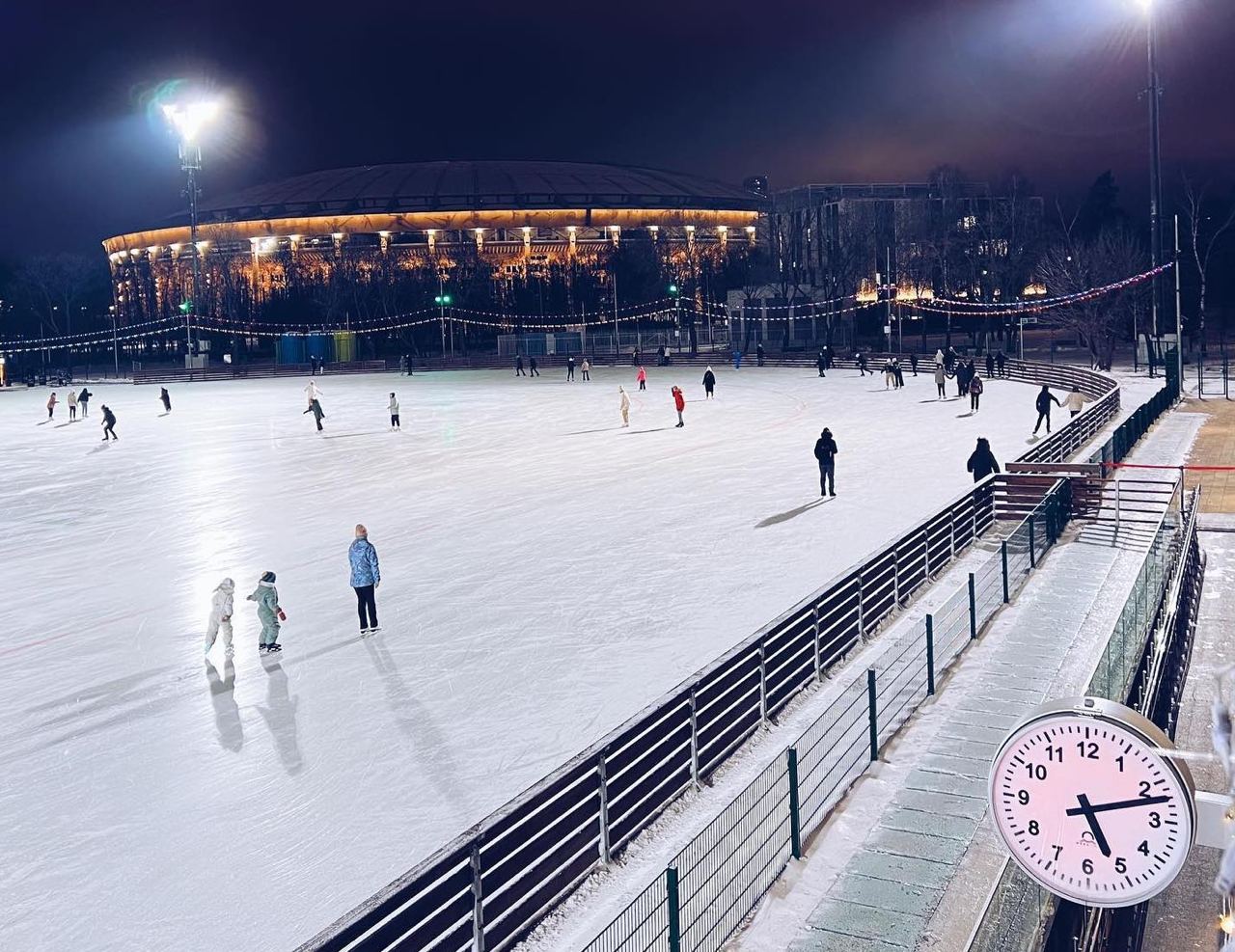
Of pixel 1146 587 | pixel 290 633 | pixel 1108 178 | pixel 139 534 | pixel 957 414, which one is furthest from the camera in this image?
pixel 1108 178

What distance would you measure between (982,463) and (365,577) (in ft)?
37.5

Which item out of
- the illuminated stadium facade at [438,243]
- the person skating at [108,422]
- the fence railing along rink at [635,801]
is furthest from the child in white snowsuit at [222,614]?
the illuminated stadium facade at [438,243]

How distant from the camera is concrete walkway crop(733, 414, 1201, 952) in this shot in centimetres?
724

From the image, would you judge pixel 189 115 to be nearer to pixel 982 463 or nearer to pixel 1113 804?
pixel 982 463

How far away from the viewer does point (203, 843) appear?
28.4ft

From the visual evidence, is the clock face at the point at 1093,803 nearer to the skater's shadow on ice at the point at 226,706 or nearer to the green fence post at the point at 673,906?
the green fence post at the point at 673,906

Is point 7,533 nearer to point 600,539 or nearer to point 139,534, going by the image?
point 139,534

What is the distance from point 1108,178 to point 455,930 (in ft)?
375

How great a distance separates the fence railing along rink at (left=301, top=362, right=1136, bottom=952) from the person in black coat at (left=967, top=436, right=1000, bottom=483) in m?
7.64

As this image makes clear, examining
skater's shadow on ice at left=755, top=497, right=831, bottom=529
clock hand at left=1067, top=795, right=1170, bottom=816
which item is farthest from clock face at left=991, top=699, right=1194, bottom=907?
skater's shadow on ice at left=755, top=497, right=831, bottom=529

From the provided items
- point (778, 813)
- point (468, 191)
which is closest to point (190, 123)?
point (468, 191)

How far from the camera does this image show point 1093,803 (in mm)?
3992

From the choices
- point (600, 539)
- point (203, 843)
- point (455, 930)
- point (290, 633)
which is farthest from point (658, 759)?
point (600, 539)

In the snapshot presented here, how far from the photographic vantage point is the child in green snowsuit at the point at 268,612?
A: 13242 millimetres
